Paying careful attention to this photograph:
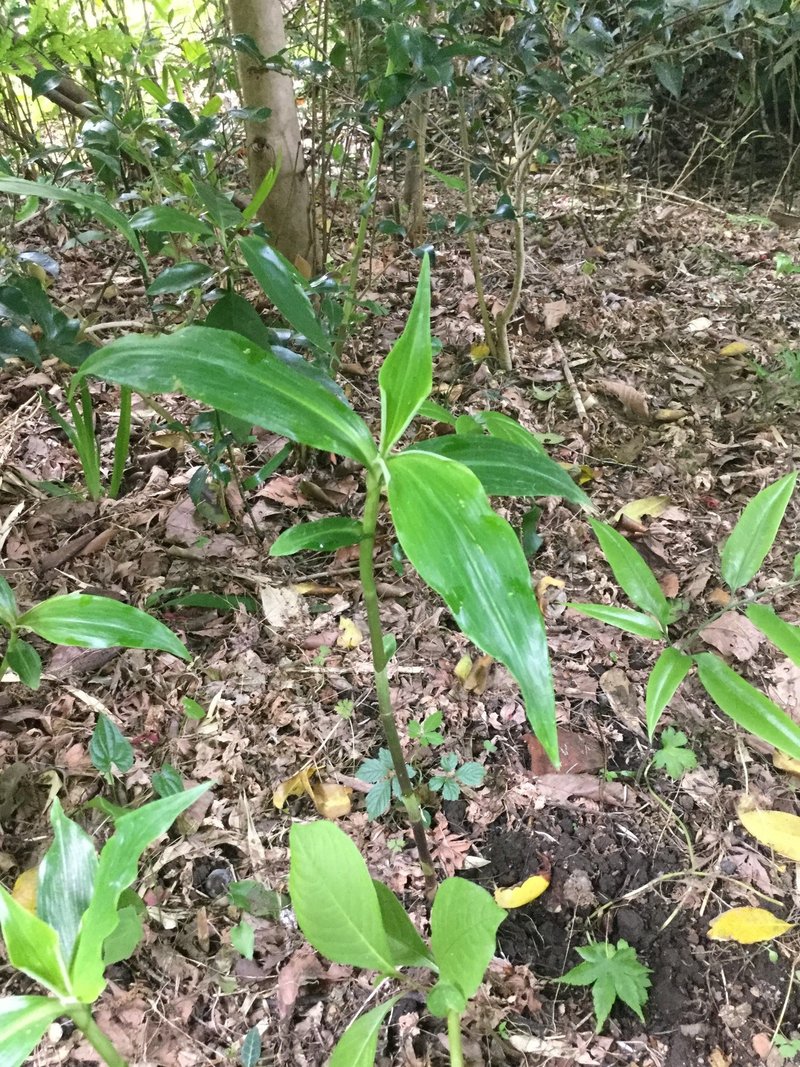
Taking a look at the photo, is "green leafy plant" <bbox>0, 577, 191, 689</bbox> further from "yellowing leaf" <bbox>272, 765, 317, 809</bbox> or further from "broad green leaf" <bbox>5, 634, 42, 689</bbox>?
"yellowing leaf" <bbox>272, 765, 317, 809</bbox>

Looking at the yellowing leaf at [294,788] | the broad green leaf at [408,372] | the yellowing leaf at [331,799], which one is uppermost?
the broad green leaf at [408,372]

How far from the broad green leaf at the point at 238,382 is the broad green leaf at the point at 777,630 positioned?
0.68 m

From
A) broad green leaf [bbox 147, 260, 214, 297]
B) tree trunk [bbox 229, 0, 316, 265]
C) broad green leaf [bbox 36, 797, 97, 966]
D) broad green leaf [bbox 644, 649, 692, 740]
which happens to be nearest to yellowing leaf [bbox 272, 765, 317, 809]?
broad green leaf [bbox 36, 797, 97, 966]

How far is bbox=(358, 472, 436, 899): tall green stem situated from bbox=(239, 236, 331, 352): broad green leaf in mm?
442

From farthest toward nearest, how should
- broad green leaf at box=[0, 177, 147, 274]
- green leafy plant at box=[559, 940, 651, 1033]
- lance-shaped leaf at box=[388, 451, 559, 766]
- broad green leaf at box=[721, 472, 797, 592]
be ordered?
1. broad green leaf at box=[721, 472, 797, 592]
2. green leafy plant at box=[559, 940, 651, 1033]
3. broad green leaf at box=[0, 177, 147, 274]
4. lance-shaped leaf at box=[388, 451, 559, 766]

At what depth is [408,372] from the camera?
66cm

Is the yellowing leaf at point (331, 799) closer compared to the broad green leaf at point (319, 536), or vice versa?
the broad green leaf at point (319, 536)

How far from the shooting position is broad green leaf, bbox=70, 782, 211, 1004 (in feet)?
2.06

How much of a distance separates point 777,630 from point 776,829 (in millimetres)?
428

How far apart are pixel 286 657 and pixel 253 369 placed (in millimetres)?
896

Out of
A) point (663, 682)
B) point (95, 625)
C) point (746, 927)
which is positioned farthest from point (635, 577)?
point (95, 625)

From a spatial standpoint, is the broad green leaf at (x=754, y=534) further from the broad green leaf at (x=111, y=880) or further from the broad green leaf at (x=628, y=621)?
the broad green leaf at (x=111, y=880)

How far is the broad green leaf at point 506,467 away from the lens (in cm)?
71

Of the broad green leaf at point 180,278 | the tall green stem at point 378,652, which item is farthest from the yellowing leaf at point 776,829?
the broad green leaf at point 180,278
